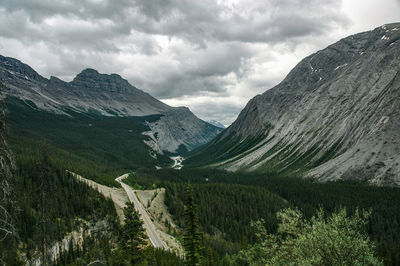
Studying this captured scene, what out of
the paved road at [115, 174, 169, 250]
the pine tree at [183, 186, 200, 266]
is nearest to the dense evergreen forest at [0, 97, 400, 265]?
the pine tree at [183, 186, 200, 266]

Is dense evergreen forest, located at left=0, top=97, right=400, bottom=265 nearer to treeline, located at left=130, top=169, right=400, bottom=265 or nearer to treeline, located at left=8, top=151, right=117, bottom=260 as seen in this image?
treeline, located at left=8, top=151, right=117, bottom=260

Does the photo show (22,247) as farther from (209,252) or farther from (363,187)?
(363,187)

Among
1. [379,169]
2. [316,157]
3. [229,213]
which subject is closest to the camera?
[229,213]

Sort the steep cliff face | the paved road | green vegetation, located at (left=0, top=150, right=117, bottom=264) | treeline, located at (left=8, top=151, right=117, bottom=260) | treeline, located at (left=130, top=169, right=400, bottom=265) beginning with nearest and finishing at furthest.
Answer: the steep cliff face → green vegetation, located at (left=0, top=150, right=117, bottom=264) → treeline, located at (left=8, top=151, right=117, bottom=260) → the paved road → treeline, located at (left=130, top=169, right=400, bottom=265)

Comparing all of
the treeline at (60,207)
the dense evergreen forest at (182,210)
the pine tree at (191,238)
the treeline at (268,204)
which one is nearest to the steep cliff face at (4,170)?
the dense evergreen forest at (182,210)

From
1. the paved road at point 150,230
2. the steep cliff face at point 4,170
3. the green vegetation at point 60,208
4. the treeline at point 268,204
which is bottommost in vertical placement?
the treeline at point 268,204

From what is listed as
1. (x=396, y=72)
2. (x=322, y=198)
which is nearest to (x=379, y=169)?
(x=322, y=198)

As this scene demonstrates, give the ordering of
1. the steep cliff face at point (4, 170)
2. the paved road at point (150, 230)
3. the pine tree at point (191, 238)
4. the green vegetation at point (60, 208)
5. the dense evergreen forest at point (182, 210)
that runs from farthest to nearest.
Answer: the paved road at point (150, 230) → the green vegetation at point (60, 208) → the dense evergreen forest at point (182, 210) → the pine tree at point (191, 238) → the steep cliff face at point (4, 170)

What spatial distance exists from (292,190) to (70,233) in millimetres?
111229

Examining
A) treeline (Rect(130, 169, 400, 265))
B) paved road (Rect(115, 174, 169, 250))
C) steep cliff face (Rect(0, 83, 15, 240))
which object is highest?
steep cliff face (Rect(0, 83, 15, 240))

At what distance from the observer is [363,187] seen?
407 feet

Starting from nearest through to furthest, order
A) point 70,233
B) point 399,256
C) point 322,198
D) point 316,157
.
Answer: point 399,256 < point 70,233 < point 322,198 < point 316,157

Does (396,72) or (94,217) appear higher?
(396,72)

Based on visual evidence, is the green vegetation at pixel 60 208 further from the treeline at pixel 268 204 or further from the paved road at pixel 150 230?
the treeline at pixel 268 204
